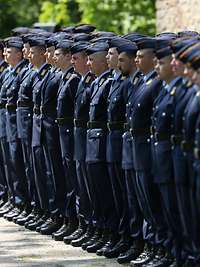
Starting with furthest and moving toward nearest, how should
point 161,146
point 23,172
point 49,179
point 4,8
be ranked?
point 4,8 → point 23,172 → point 49,179 → point 161,146

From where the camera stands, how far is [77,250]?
13711 mm

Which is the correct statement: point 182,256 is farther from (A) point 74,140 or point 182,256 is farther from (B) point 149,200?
(A) point 74,140

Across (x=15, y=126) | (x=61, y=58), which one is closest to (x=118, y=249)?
(x=61, y=58)

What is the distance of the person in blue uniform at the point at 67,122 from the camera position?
14125 millimetres

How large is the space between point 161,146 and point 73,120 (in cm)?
258

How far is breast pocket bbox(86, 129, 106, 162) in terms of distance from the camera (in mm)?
13203

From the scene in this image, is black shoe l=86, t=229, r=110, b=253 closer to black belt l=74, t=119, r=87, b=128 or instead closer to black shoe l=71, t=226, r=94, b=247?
black shoe l=71, t=226, r=94, b=247

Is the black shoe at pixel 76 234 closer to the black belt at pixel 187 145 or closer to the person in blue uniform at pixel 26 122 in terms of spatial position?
the person in blue uniform at pixel 26 122

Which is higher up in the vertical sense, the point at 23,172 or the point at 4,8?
the point at 23,172

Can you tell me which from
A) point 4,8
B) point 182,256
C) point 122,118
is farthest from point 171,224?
point 4,8

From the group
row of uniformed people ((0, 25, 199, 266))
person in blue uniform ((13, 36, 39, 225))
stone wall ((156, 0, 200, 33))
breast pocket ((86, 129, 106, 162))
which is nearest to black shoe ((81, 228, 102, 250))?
row of uniformed people ((0, 25, 199, 266))

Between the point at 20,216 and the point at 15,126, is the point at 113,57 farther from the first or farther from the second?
the point at 20,216

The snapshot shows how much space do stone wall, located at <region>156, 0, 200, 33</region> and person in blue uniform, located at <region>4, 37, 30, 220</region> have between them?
6497 millimetres

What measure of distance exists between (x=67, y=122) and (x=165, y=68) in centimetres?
265
